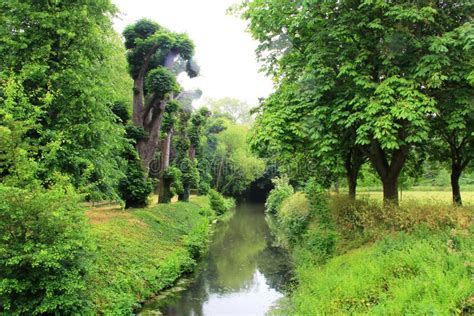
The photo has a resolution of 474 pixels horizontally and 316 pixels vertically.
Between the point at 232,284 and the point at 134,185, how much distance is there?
8.32 m

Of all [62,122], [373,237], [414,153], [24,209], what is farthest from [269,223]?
[24,209]

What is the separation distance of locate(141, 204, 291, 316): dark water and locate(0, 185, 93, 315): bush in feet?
12.1

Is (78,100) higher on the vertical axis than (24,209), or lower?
higher

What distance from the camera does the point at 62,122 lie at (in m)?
11.6

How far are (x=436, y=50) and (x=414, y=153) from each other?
778 cm

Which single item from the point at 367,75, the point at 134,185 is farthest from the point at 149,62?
the point at 367,75

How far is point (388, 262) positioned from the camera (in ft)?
29.0

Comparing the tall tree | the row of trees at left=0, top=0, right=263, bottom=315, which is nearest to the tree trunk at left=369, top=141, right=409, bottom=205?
the row of trees at left=0, top=0, right=263, bottom=315

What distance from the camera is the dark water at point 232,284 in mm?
11594

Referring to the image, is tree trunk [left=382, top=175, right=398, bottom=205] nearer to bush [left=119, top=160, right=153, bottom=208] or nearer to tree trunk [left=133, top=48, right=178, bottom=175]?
bush [left=119, top=160, right=153, bottom=208]

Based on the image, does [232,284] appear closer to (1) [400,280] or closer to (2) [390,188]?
(2) [390,188]

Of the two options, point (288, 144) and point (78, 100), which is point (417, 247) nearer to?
point (288, 144)

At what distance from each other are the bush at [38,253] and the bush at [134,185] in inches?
474

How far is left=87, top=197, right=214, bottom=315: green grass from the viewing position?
9.84m
